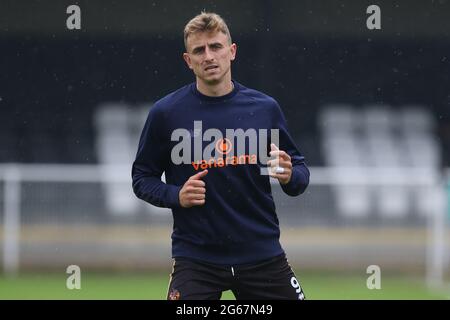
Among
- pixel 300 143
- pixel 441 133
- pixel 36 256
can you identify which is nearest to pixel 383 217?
pixel 36 256

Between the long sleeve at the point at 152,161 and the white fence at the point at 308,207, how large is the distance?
22.8 ft

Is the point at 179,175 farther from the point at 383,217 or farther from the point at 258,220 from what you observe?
the point at 383,217

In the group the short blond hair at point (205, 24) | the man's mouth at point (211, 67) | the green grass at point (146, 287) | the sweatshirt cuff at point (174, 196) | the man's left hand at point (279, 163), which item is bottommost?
the green grass at point (146, 287)

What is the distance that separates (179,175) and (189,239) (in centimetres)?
32

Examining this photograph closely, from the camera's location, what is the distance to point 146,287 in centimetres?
1184

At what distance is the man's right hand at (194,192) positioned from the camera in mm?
5359

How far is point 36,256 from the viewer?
1276 centimetres

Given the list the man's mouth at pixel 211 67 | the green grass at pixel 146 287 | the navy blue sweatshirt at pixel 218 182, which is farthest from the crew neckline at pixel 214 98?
the green grass at pixel 146 287

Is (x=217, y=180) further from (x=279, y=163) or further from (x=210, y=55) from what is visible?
(x=210, y=55)

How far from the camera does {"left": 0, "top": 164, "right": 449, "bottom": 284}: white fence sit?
503 inches

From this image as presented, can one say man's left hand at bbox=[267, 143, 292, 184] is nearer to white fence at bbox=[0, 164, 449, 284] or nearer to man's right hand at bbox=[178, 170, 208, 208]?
man's right hand at bbox=[178, 170, 208, 208]

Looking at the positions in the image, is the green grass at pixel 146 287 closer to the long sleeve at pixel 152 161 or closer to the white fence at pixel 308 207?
the white fence at pixel 308 207

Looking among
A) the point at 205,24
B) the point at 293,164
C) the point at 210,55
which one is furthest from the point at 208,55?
the point at 293,164

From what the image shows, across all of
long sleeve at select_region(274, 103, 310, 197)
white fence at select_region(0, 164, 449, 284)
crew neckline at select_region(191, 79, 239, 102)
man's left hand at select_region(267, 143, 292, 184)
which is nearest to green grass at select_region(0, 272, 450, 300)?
white fence at select_region(0, 164, 449, 284)
